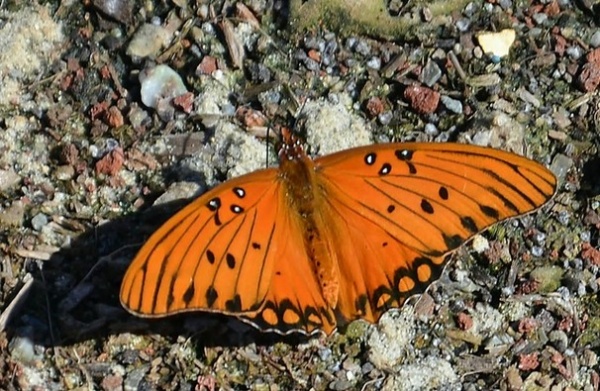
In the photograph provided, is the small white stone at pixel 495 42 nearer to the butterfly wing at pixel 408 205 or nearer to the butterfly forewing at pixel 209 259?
the butterfly wing at pixel 408 205

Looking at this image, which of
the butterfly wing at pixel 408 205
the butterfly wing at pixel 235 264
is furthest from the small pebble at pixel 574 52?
the butterfly wing at pixel 235 264

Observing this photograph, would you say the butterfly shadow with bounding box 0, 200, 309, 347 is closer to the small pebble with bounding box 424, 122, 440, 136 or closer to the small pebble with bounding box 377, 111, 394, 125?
the small pebble with bounding box 377, 111, 394, 125

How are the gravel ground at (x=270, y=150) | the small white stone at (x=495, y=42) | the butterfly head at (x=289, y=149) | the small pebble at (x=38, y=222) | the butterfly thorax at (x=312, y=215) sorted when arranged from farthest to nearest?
1. the small white stone at (x=495, y=42)
2. the small pebble at (x=38, y=222)
3. the gravel ground at (x=270, y=150)
4. the butterfly head at (x=289, y=149)
5. the butterfly thorax at (x=312, y=215)

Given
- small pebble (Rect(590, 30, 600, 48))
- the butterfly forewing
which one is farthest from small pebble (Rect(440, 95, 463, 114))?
the butterfly forewing

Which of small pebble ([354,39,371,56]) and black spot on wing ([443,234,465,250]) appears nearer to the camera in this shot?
black spot on wing ([443,234,465,250])

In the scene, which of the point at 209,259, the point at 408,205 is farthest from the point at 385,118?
the point at 209,259

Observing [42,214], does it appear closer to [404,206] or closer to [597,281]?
[404,206]

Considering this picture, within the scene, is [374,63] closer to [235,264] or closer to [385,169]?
[385,169]

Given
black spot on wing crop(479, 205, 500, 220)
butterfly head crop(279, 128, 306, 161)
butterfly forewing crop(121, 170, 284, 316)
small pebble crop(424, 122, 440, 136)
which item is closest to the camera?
butterfly forewing crop(121, 170, 284, 316)
